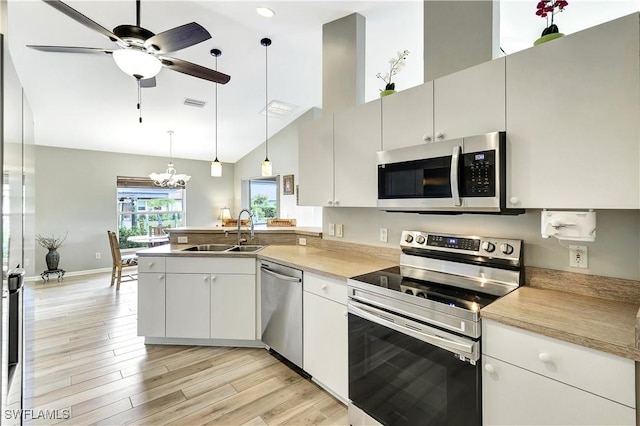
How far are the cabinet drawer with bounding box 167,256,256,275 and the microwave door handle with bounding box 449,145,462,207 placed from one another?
69.8 inches

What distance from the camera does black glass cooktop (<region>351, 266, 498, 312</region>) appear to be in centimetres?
139

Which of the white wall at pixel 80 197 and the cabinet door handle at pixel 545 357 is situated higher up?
the white wall at pixel 80 197

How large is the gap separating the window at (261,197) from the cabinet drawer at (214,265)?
4.40 metres

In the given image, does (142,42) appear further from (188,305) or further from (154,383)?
(154,383)

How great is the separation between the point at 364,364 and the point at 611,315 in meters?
1.15

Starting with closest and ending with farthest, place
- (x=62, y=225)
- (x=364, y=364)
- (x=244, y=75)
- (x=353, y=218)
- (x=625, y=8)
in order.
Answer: (x=364, y=364)
(x=625, y=8)
(x=353, y=218)
(x=244, y=75)
(x=62, y=225)

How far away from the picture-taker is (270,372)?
2.40 metres

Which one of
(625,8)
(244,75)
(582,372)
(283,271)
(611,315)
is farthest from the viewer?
(244,75)

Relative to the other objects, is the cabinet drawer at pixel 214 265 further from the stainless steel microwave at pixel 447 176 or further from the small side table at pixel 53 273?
the small side table at pixel 53 273

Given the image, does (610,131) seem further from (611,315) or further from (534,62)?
(611,315)

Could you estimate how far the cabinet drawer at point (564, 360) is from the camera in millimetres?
978

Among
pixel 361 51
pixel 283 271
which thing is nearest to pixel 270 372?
pixel 283 271

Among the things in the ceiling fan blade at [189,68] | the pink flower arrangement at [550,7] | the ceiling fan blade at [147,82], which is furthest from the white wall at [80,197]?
the pink flower arrangement at [550,7]

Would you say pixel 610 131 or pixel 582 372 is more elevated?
pixel 610 131
